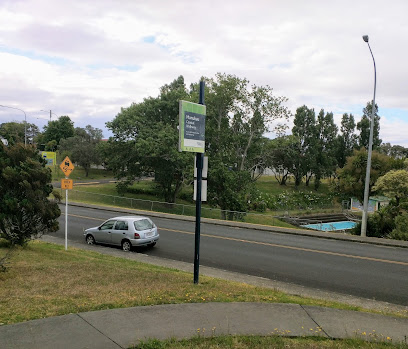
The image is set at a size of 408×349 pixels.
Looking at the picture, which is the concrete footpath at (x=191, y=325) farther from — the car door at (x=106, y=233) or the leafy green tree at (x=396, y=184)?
the leafy green tree at (x=396, y=184)

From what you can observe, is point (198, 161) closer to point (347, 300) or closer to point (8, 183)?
point (347, 300)

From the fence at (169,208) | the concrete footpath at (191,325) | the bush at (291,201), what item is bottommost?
the bush at (291,201)

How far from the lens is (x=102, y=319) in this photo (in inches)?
210

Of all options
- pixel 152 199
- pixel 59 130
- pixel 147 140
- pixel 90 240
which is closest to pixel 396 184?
pixel 90 240

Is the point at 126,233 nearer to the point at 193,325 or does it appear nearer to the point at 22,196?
the point at 22,196

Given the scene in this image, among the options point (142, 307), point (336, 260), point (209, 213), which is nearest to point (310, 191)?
point (209, 213)

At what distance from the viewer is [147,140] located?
36062mm

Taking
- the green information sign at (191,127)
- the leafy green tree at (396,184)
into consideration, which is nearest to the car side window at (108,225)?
the green information sign at (191,127)

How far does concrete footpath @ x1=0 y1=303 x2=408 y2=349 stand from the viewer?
15.2 feet

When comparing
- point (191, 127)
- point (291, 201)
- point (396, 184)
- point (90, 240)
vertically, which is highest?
point (191, 127)

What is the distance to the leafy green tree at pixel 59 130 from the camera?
273 feet

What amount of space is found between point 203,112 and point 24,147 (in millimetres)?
6889

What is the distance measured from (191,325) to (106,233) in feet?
34.3

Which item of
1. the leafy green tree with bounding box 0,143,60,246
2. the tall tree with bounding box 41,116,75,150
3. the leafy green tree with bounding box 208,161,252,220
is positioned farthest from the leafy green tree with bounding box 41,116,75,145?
the leafy green tree with bounding box 0,143,60,246
